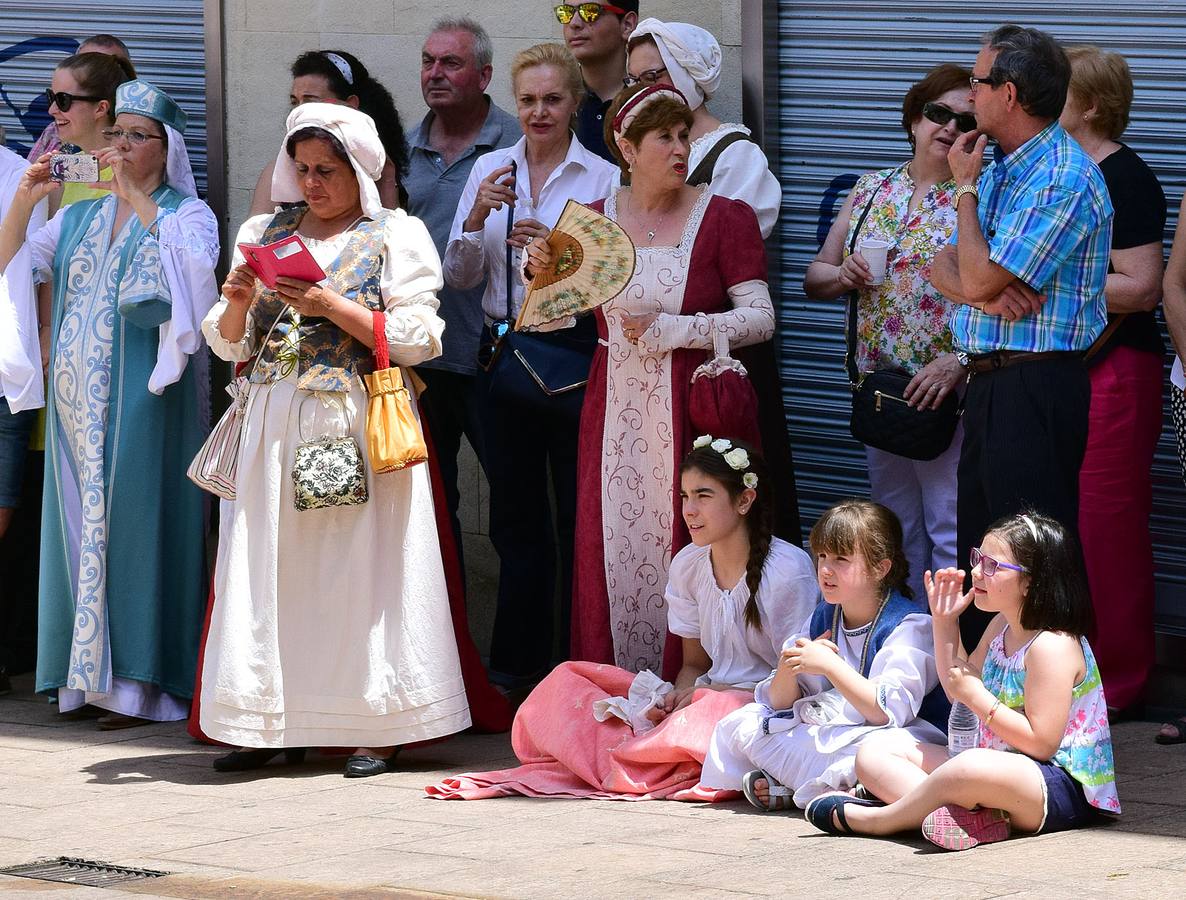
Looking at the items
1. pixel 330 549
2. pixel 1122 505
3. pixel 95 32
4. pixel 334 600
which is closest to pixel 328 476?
pixel 330 549

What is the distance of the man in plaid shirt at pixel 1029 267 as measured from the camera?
5.13 metres

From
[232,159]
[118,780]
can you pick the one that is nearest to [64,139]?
[232,159]

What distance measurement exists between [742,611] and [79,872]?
2.03 meters

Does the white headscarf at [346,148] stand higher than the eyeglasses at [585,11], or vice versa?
the eyeglasses at [585,11]

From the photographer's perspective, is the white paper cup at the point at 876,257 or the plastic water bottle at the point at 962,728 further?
the white paper cup at the point at 876,257

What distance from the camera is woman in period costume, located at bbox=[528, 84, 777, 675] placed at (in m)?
6.05

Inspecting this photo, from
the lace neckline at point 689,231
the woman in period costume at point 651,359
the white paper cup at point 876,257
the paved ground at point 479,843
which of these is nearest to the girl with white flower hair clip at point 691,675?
the paved ground at point 479,843

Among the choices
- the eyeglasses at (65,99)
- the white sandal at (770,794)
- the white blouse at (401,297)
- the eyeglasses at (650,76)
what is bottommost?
the white sandal at (770,794)

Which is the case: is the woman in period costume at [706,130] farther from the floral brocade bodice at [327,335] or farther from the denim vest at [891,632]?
the floral brocade bodice at [327,335]

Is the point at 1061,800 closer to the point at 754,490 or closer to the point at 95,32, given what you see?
the point at 754,490

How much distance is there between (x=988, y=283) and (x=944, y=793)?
1.39 meters

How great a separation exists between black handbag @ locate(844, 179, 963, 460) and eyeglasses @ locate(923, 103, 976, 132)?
0.81 meters

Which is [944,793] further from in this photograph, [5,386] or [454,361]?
[5,386]

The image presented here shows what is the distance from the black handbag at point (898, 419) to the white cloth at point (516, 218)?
123cm
